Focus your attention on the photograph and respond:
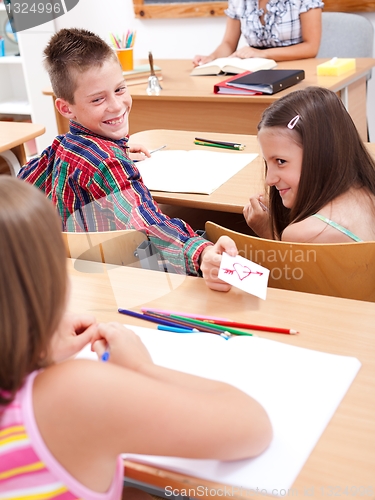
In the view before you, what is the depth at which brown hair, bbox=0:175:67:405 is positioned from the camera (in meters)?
0.64

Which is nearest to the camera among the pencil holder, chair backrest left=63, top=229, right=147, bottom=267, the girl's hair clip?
chair backrest left=63, top=229, right=147, bottom=267

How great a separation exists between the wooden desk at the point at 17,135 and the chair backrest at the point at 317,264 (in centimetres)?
150

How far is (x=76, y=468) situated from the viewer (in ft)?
2.29

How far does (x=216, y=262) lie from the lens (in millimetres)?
1211

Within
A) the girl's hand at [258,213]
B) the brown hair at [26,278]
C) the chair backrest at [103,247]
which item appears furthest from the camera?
the girl's hand at [258,213]

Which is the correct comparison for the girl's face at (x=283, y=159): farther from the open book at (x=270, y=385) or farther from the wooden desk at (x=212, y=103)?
the wooden desk at (x=212, y=103)

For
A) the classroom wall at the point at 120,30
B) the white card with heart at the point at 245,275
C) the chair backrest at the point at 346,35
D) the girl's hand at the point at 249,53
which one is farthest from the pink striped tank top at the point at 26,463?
the classroom wall at the point at 120,30

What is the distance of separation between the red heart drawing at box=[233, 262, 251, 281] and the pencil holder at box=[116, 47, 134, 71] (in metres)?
2.24

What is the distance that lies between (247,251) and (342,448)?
574 mm

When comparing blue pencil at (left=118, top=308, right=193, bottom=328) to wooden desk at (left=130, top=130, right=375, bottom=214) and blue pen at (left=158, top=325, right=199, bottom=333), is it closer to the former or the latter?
blue pen at (left=158, top=325, right=199, bottom=333)

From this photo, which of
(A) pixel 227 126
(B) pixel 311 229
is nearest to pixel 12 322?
(B) pixel 311 229

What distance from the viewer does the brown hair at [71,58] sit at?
166cm

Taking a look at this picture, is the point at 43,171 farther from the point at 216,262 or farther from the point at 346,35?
the point at 346,35

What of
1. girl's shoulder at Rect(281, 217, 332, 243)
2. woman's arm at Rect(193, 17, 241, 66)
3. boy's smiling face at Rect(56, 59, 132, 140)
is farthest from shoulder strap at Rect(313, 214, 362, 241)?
woman's arm at Rect(193, 17, 241, 66)
